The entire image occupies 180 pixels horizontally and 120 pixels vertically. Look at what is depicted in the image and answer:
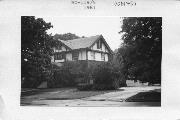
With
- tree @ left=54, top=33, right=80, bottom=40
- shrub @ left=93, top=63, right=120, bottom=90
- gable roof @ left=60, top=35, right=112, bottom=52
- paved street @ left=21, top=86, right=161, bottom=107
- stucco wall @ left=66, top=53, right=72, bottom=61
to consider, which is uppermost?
tree @ left=54, top=33, right=80, bottom=40

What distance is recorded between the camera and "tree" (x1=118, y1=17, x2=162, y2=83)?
3.08ft

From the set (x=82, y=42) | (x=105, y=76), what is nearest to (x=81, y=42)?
(x=82, y=42)

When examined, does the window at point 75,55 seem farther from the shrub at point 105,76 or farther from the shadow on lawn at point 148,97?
the shadow on lawn at point 148,97

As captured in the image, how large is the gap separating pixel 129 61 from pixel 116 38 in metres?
0.07

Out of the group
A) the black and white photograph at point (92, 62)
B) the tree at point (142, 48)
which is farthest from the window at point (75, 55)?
the tree at point (142, 48)

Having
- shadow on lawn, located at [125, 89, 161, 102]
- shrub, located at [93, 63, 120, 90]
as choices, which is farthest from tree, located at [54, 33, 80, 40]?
shadow on lawn, located at [125, 89, 161, 102]

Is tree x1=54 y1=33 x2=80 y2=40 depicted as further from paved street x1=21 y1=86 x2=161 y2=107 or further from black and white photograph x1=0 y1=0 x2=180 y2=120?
paved street x1=21 y1=86 x2=161 y2=107

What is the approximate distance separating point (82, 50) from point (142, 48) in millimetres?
164

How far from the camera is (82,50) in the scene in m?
0.94

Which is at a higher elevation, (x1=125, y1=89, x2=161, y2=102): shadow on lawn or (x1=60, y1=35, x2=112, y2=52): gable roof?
(x1=60, y1=35, x2=112, y2=52): gable roof

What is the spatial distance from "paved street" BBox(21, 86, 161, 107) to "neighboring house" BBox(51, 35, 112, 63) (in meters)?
0.09

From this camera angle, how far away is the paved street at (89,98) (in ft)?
3.07

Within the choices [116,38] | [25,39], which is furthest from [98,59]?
[25,39]

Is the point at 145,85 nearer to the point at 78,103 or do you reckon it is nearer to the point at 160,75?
the point at 160,75
